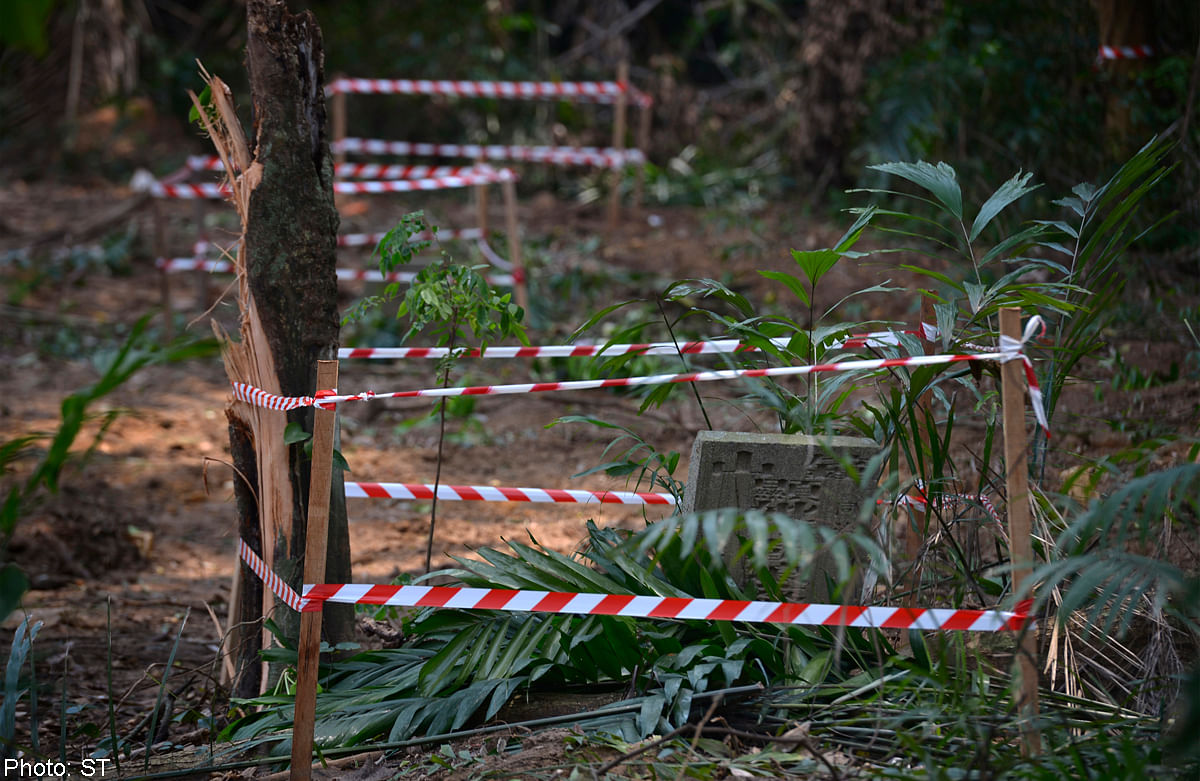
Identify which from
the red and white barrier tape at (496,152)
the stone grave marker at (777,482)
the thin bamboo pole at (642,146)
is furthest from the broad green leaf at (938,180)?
the thin bamboo pole at (642,146)

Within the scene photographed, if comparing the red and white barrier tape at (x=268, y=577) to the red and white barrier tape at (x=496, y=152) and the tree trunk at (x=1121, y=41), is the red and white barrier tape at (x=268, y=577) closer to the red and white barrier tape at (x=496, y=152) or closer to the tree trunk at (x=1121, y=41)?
the red and white barrier tape at (x=496, y=152)

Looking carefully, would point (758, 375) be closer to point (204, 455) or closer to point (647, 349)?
point (647, 349)

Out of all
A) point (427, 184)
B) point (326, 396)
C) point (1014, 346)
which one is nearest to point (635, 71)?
point (427, 184)

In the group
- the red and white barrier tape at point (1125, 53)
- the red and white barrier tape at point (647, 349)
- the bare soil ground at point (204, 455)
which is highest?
the red and white barrier tape at point (1125, 53)

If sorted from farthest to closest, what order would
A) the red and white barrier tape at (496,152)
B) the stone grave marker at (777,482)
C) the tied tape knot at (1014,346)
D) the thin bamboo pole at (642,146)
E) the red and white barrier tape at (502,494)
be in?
the thin bamboo pole at (642,146)
the red and white barrier tape at (496,152)
the red and white barrier tape at (502,494)
the stone grave marker at (777,482)
the tied tape knot at (1014,346)

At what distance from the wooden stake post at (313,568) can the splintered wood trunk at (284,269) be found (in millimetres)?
510

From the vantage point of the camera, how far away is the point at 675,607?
2.27 metres

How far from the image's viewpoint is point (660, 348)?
118 inches

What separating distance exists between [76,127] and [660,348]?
1115cm

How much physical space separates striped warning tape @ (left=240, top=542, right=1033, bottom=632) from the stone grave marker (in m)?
0.39

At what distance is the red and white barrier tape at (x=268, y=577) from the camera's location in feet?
8.69

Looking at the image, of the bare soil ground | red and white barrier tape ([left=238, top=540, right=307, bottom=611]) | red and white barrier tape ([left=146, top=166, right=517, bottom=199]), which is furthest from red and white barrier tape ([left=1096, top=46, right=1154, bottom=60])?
red and white barrier tape ([left=238, top=540, right=307, bottom=611])

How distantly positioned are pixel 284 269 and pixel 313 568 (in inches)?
36.9

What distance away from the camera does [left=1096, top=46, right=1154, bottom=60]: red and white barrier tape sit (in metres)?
6.21
